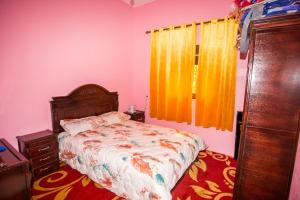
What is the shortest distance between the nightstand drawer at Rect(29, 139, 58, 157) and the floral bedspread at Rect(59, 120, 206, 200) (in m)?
0.16

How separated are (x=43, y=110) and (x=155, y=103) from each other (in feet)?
7.76

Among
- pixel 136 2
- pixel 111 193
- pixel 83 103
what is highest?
pixel 136 2

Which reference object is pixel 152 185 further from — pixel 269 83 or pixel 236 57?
pixel 236 57

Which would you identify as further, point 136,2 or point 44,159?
point 136,2

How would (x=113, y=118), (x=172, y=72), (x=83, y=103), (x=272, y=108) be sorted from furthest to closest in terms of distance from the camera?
(x=172, y=72)
(x=113, y=118)
(x=83, y=103)
(x=272, y=108)

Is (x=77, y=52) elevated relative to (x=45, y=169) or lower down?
elevated

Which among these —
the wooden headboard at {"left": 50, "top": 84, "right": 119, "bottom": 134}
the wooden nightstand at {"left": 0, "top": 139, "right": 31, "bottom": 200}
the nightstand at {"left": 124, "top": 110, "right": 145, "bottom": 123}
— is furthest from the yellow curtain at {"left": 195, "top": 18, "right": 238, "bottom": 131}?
the wooden nightstand at {"left": 0, "top": 139, "right": 31, "bottom": 200}

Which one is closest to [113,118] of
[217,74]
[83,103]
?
[83,103]

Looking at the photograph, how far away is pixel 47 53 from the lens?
297 cm

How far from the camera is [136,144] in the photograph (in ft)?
8.52

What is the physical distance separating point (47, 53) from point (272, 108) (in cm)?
338

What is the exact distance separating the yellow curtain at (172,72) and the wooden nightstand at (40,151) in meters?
2.33

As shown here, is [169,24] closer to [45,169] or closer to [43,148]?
[43,148]

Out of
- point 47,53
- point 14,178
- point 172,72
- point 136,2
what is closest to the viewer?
point 14,178
